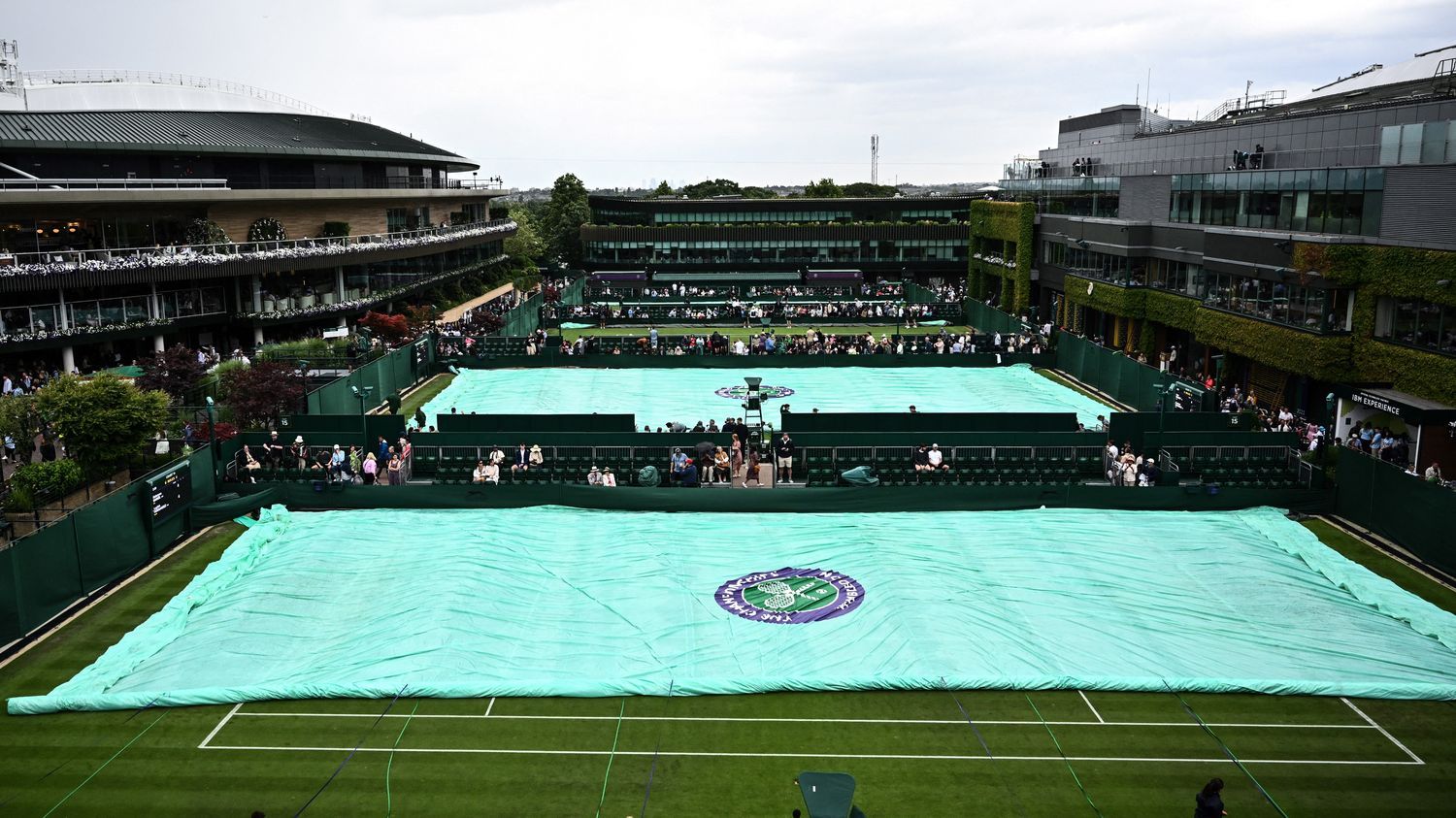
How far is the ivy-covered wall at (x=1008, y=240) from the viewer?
260 feet

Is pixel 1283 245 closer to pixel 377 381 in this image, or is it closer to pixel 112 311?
pixel 377 381

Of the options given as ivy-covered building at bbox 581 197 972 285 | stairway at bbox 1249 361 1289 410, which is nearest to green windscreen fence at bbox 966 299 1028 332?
stairway at bbox 1249 361 1289 410

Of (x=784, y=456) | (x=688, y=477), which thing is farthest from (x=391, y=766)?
(x=784, y=456)

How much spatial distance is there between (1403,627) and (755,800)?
15.9 meters

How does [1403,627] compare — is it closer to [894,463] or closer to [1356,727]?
[1356,727]

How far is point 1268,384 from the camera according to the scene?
46406mm

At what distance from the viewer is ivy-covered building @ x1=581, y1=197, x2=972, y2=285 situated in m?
115

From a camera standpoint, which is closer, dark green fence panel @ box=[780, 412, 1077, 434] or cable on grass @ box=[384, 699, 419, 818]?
cable on grass @ box=[384, 699, 419, 818]

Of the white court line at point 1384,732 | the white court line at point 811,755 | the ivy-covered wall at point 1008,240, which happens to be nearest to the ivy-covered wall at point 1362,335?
the white court line at point 1384,732

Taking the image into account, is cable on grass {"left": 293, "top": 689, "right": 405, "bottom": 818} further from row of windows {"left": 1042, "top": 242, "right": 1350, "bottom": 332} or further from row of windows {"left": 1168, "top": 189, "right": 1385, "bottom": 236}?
row of windows {"left": 1168, "top": 189, "right": 1385, "bottom": 236}

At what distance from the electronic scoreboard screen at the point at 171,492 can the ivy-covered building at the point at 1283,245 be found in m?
40.1

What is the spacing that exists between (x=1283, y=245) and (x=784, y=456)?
24.0 metres

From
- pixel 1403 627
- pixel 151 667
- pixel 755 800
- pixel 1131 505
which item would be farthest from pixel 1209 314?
pixel 151 667

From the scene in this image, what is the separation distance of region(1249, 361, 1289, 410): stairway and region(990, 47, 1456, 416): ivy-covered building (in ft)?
A: 0.30
